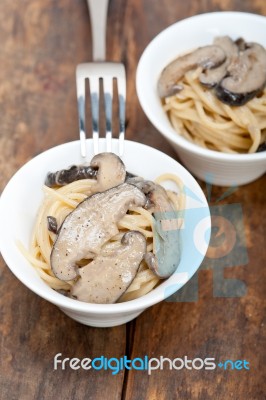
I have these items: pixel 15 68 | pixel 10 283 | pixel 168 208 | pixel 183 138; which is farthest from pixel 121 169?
pixel 15 68

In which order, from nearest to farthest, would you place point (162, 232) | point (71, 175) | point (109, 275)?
point (109, 275)
point (162, 232)
point (71, 175)

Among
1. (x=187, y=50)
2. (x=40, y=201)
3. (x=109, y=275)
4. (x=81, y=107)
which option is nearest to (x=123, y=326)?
(x=109, y=275)

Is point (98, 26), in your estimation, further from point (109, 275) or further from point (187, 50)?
point (109, 275)

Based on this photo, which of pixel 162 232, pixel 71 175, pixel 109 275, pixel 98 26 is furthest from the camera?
pixel 98 26

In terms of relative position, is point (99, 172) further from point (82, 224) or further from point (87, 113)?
point (87, 113)

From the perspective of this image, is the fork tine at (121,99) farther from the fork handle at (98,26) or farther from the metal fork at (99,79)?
the fork handle at (98,26)

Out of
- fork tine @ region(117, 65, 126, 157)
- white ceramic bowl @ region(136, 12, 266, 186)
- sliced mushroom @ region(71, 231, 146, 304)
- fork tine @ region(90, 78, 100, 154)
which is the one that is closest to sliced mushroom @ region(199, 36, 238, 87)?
white ceramic bowl @ region(136, 12, 266, 186)

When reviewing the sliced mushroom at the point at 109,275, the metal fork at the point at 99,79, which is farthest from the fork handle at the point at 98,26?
the sliced mushroom at the point at 109,275

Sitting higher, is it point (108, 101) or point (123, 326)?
point (108, 101)
